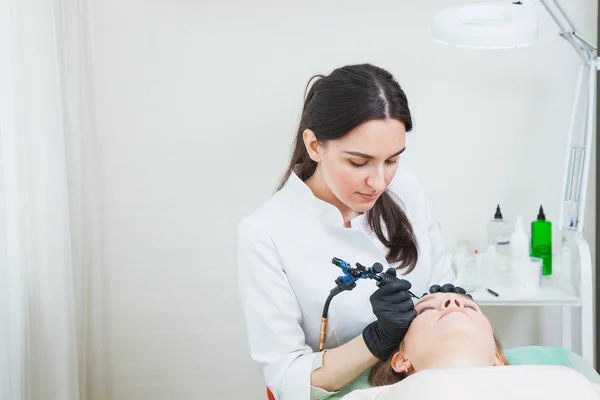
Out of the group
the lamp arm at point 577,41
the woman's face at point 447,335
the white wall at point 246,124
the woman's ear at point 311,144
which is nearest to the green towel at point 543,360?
the woman's face at point 447,335

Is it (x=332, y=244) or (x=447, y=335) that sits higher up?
(x=332, y=244)

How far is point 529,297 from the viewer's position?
198 cm

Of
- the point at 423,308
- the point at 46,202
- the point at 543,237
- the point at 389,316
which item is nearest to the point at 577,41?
the point at 543,237

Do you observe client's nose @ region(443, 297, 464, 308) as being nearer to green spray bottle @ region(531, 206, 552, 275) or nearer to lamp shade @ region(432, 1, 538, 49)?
lamp shade @ region(432, 1, 538, 49)

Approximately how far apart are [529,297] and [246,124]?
986mm

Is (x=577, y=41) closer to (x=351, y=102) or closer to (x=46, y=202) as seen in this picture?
(x=351, y=102)

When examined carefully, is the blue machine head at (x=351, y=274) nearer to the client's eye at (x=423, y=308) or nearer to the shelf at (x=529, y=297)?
the client's eye at (x=423, y=308)

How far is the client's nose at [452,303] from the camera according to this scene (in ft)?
4.86

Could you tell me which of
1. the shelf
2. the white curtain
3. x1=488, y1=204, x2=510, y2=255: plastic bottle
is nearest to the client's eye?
the shelf

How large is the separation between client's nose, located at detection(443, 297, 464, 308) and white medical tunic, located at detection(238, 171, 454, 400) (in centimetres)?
19

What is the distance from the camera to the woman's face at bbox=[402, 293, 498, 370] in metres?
1.43

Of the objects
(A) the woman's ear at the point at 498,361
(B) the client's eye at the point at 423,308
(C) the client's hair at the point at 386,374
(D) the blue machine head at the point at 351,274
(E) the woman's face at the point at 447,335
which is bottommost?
(C) the client's hair at the point at 386,374

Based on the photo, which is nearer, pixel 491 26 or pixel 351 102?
pixel 351 102

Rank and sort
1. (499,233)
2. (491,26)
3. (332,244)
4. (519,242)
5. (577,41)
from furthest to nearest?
(499,233) → (519,242) → (577,41) → (491,26) → (332,244)
